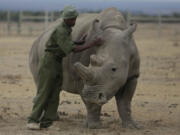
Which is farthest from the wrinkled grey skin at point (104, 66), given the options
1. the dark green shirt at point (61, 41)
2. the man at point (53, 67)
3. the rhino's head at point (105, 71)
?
the dark green shirt at point (61, 41)

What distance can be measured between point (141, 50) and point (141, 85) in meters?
9.95

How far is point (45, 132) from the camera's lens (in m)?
8.48

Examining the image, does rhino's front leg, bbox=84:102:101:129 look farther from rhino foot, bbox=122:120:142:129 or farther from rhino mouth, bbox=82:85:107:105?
rhino mouth, bbox=82:85:107:105

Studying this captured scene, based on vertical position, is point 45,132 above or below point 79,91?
below

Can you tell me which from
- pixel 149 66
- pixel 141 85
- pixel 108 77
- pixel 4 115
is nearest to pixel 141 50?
pixel 149 66

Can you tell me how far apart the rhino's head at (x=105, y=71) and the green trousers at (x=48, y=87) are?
697 mm

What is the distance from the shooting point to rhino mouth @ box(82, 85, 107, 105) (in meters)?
7.92

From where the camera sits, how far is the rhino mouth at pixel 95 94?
7.92m

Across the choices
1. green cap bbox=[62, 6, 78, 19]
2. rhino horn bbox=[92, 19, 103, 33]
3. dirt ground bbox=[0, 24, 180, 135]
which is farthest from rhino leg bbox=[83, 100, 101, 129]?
green cap bbox=[62, 6, 78, 19]

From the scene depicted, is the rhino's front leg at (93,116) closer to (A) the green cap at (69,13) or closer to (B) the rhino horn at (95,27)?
(B) the rhino horn at (95,27)

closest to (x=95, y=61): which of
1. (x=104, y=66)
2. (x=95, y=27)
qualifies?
(x=104, y=66)

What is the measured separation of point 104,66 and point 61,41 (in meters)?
0.77

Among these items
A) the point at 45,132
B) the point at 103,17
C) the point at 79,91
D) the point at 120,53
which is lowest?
the point at 45,132

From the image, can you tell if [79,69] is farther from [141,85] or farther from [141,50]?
[141,50]
